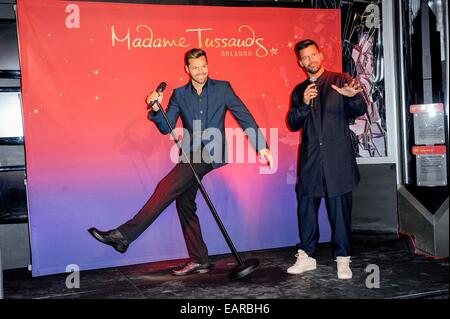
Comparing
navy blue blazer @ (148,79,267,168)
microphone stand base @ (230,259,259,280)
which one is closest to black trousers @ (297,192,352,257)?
microphone stand base @ (230,259,259,280)

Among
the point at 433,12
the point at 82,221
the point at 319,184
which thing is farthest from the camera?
the point at 433,12

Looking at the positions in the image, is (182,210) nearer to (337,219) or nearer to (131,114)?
(131,114)

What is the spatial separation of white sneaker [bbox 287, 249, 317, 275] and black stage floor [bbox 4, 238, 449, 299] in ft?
0.24

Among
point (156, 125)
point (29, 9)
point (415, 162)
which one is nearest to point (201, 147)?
point (156, 125)

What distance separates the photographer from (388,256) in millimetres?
4406

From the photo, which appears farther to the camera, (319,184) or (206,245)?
(206,245)

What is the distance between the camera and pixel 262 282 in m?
3.72

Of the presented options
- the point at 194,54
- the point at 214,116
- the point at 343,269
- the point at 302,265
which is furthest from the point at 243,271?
the point at 194,54

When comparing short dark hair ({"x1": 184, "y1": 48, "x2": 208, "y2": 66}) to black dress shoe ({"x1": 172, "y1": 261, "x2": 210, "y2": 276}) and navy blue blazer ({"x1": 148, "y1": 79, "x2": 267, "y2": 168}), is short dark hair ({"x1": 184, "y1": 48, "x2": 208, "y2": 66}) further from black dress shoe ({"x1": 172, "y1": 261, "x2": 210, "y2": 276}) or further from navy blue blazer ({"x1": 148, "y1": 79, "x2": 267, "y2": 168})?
black dress shoe ({"x1": 172, "y1": 261, "x2": 210, "y2": 276})

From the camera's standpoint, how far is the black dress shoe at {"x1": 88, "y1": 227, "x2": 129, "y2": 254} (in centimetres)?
407

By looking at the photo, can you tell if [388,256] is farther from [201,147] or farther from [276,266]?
[201,147]

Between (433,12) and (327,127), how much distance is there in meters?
1.75

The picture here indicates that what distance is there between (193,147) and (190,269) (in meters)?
1.08

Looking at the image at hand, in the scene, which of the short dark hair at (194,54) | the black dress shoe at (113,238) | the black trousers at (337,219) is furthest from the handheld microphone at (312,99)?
the black dress shoe at (113,238)
